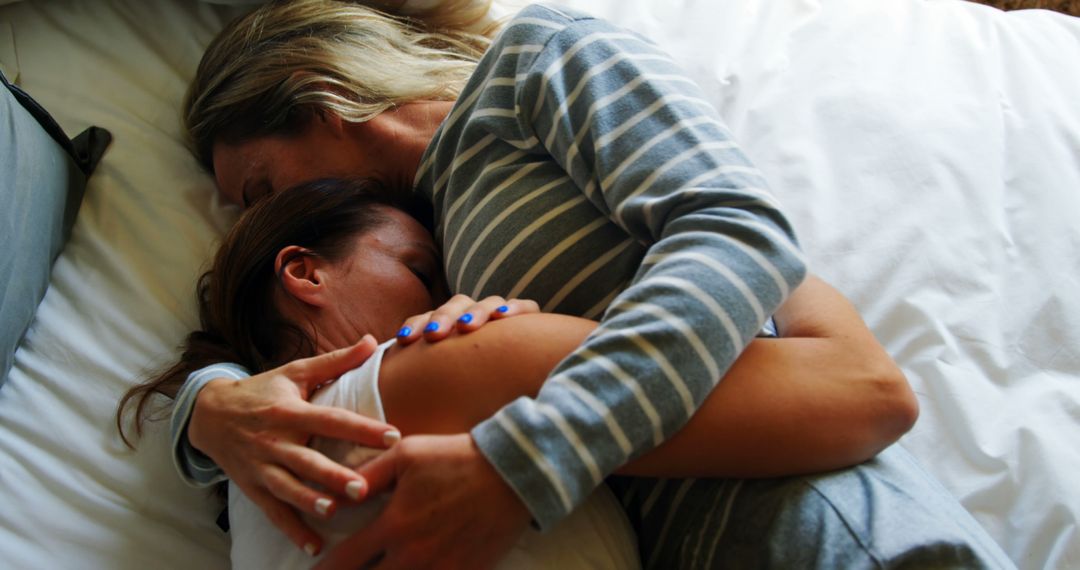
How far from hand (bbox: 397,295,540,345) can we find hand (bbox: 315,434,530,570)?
99mm

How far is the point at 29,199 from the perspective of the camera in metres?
1.08

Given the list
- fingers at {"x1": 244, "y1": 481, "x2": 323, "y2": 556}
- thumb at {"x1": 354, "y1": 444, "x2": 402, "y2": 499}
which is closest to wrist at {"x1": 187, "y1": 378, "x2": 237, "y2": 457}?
fingers at {"x1": 244, "y1": 481, "x2": 323, "y2": 556}

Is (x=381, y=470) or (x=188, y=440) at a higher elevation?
(x=381, y=470)

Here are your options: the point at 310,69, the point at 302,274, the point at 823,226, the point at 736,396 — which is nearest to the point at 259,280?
the point at 302,274

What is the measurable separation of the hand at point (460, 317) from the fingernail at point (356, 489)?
0.13 m

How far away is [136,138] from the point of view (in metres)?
1.25

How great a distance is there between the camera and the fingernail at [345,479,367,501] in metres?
0.69

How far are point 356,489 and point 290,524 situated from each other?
0.30 feet

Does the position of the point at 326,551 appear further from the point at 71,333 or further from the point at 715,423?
the point at 71,333

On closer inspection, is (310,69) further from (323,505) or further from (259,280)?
(323,505)

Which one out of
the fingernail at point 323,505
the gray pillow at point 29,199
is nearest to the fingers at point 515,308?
the fingernail at point 323,505

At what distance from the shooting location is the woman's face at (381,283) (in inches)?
36.4

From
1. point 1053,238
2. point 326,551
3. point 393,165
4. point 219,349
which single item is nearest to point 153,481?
point 219,349

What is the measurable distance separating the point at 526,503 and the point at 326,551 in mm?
193
